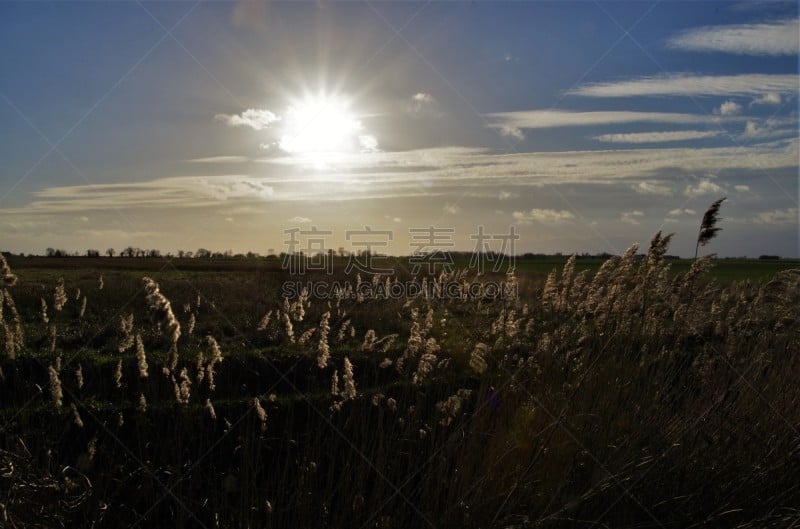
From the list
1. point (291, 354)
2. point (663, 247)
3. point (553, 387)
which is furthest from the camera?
point (291, 354)

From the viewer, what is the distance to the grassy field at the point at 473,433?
3.78m

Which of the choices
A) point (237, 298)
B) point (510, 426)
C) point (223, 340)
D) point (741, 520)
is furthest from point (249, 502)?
point (237, 298)

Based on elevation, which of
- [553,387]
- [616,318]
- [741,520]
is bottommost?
[741,520]

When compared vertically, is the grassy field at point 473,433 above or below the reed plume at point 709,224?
below

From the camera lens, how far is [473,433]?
Result: 4168 millimetres

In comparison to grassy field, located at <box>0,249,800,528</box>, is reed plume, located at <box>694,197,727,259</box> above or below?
above

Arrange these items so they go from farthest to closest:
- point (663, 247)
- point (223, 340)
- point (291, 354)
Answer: point (223, 340)
point (291, 354)
point (663, 247)

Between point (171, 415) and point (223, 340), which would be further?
point (223, 340)

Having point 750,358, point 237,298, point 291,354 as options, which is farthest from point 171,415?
point 237,298

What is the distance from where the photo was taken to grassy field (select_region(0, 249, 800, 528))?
12.4 feet

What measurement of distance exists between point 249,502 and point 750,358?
505 cm

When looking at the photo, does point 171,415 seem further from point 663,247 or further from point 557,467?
point 663,247

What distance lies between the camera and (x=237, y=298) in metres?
15.1

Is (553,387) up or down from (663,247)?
down
